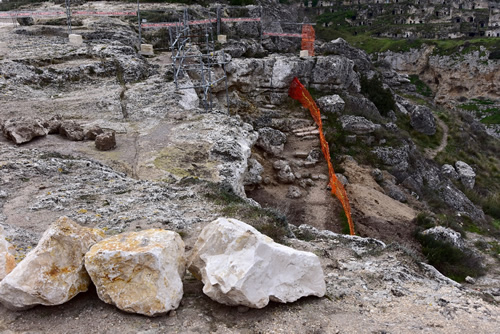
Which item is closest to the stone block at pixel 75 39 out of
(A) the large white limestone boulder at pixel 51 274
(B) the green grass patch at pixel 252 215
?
(B) the green grass patch at pixel 252 215

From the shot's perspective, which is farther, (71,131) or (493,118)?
(493,118)

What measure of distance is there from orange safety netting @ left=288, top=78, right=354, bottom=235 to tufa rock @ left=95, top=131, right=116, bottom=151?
879 centimetres

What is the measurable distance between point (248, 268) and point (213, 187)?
4445 mm

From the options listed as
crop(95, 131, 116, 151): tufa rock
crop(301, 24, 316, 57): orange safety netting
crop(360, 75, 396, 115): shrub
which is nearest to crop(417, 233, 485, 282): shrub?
crop(95, 131, 116, 151): tufa rock

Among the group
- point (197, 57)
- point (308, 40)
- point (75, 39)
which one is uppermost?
point (75, 39)

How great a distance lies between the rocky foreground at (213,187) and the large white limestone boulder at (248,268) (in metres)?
0.03

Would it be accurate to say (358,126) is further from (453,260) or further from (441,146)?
(453,260)

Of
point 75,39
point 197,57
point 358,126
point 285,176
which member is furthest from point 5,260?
point 358,126

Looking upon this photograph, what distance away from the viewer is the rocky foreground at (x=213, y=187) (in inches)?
173

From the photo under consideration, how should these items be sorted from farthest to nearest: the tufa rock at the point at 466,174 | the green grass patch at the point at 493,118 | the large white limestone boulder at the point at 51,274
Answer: the green grass patch at the point at 493,118 → the tufa rock at the point at 466,174 → the large white limestone boulder at the point at 51,274

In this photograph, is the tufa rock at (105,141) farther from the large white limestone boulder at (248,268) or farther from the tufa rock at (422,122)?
the tufa rock at (422,122)

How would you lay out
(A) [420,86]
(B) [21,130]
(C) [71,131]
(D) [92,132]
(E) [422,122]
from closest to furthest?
1. (B) [21,130]
2. (C) [71,131]
3. (D) [92,132]
4. (E) [422,122]
5. (A) [420,86]

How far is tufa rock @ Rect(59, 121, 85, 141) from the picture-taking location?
11.3 metres

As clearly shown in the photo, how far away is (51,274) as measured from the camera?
4.15m
